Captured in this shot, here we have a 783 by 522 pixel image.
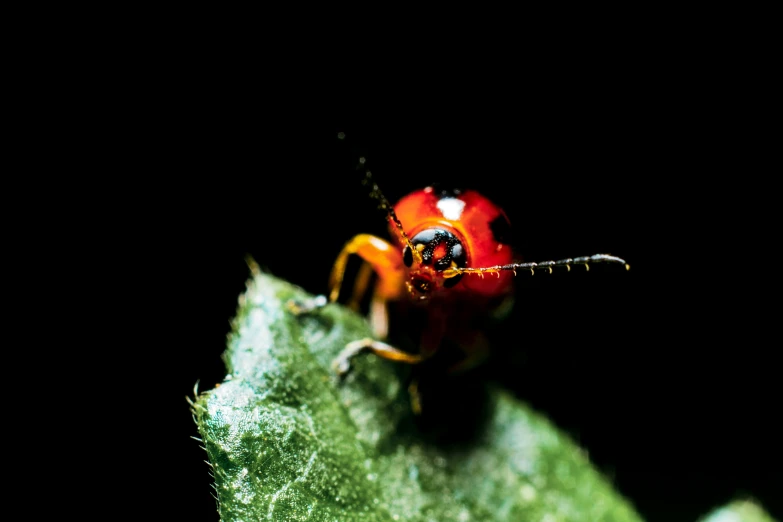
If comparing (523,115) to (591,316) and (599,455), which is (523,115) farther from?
(599,455)

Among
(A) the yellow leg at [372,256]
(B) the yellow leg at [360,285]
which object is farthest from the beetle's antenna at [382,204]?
(B) the yellow leg at [360,285]

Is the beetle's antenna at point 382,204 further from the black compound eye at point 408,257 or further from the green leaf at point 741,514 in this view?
the green leaf at point 741,514

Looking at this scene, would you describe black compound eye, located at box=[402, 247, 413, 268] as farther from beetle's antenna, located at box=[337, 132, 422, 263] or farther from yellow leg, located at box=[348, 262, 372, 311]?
yellow leg, located at box=[348, 262, 372, 311]

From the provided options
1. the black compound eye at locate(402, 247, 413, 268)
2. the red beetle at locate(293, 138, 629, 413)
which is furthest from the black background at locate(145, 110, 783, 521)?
the black compound eye at locate(402, 247, 413, 268)

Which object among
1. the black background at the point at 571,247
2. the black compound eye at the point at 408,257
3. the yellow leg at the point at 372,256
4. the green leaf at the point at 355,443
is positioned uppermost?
the black background at the point at 571,247

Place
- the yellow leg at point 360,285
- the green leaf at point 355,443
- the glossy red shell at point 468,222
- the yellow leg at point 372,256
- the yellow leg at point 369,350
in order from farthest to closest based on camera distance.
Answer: the yellow leg at point 360,285, the yellow leg at point 372,256, the glossy red shell at point 468,222, the yellow leg at point 369,350, the green leaf at point 355,443

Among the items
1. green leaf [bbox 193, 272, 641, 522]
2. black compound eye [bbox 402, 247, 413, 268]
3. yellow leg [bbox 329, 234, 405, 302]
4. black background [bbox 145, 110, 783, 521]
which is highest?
black background [bbox 145, 110, 783, 521]
